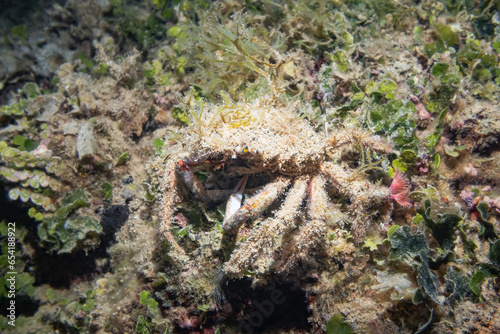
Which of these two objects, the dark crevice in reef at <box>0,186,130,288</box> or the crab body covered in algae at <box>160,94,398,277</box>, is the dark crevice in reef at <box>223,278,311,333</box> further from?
the dark crevice in reef at <box>0,186,130,288</box>

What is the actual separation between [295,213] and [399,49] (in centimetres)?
244

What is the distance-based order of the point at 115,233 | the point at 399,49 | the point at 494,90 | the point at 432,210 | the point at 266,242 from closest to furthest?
the point at 266,242, the point at 432,210, the point at 494,90, the point at 399,49, the point at 115,233

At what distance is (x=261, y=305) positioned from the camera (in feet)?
9.07

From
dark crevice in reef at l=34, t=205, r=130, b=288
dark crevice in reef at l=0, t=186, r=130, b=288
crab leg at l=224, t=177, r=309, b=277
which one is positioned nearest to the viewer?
crab leg at l=224, t=177, r=309, b=277

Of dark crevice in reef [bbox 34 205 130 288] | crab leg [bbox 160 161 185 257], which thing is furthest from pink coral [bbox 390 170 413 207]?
dark crevice in reef [bbox 34 205 130 288]

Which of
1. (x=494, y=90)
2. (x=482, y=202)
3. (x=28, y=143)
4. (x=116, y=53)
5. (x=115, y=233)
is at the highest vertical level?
(x=494, y=90)

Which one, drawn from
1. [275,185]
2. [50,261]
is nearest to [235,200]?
[275,185]

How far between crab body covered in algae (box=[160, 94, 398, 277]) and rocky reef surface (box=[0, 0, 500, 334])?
17 millimetres

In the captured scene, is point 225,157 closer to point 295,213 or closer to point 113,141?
point 295,213

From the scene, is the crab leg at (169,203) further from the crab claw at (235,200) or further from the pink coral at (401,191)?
the pink coral at (401,191)

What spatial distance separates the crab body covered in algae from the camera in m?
2.28

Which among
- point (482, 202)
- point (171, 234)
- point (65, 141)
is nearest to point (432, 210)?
point (482, 202)

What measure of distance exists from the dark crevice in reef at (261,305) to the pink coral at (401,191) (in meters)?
1.30

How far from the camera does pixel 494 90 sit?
2797mm
